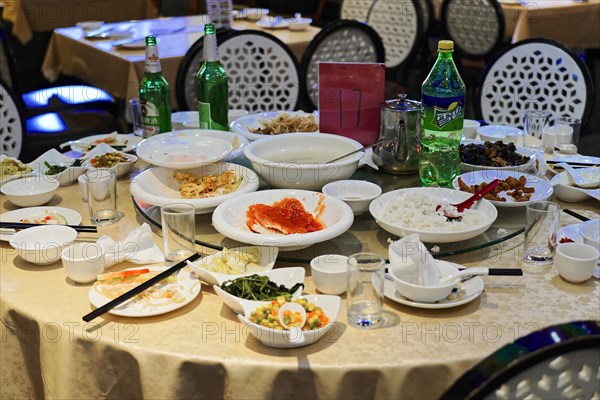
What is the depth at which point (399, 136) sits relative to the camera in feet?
7.23

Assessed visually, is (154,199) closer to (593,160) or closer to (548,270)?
(548,270)

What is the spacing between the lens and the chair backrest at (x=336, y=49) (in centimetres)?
376

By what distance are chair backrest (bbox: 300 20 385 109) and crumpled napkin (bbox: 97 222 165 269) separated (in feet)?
6.37

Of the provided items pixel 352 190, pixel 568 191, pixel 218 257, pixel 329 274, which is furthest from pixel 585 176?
pixel 218 257

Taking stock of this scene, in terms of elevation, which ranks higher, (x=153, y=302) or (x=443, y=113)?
(x=443, y=113)

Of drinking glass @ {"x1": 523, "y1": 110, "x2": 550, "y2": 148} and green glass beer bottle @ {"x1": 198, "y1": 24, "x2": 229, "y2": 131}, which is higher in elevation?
green glass beer bottle @ {"x1": 198, "y1": 24, "x2": 229, "y2": 131}

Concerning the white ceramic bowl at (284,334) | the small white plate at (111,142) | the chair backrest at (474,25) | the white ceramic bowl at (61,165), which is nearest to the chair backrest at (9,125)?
the small white plate at (111,142)

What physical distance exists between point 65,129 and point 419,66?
8.66 ft

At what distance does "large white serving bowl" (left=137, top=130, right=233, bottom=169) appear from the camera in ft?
6.70

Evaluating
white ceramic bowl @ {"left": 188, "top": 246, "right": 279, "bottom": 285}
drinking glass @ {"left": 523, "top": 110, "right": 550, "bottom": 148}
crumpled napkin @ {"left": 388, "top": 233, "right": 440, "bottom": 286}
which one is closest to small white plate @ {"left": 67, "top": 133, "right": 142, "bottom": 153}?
white ceramic bowl @ {"left": 188, "top": 246, "right": 279, "bottom": 285}

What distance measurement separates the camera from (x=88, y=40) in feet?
14.5

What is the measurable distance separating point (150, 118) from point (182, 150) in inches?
11.0

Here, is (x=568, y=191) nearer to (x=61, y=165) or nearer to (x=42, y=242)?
(x=42, y=242)

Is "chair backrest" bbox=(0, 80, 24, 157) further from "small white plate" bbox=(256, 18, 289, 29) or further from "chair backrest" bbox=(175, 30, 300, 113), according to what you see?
"small white plate" bbox=(256, 18, 289, 29)
